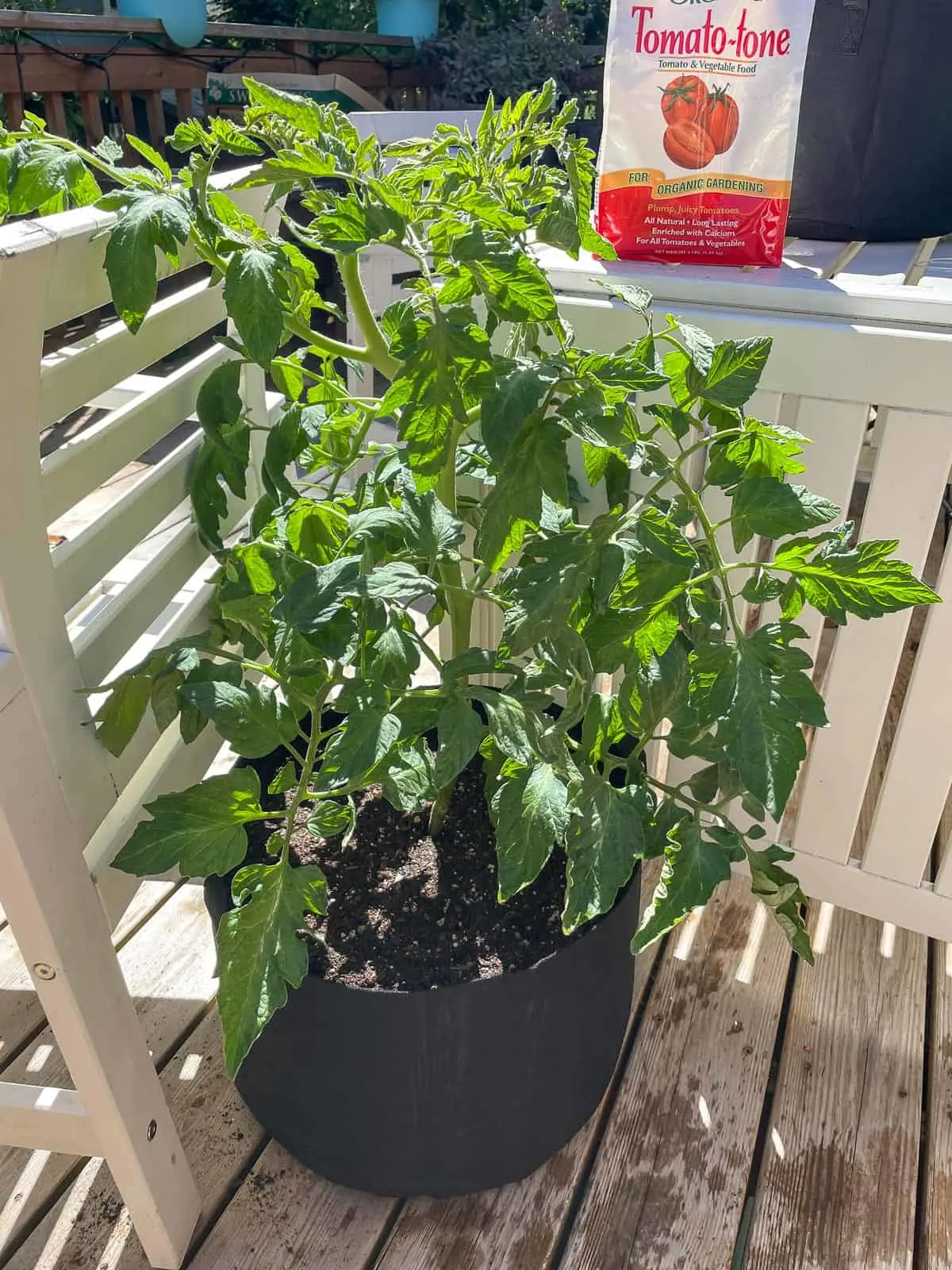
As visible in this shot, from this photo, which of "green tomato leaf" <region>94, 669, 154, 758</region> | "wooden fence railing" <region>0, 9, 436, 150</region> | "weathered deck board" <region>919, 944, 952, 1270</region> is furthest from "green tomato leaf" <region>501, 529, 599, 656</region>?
"wooden fence railing" <region>0, 9, 436, 150</region>

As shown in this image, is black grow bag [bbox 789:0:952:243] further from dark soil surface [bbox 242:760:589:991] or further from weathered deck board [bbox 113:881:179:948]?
weathered deck board [bbox 113:881:179:948]

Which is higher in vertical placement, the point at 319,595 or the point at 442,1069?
the point at 319,595

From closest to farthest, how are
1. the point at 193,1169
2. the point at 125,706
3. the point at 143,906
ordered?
the point at 125,706
the point at 193,1169
the point at 143,906

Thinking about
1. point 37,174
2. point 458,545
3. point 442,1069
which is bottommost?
point 442,1069

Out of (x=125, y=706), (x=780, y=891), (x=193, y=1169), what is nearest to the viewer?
(x=125, y=706)

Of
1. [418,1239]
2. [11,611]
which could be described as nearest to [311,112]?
[11,611]

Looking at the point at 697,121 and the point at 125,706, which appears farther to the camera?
the point at 697,121

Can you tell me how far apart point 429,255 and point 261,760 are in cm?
62

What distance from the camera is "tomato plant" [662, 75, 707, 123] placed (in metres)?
0.95

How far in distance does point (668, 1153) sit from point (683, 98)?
3.73 ft

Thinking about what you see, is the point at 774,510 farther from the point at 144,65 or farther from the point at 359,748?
the point at 144,65

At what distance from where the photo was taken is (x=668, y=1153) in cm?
108

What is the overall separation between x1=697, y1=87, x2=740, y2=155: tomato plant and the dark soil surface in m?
0.73

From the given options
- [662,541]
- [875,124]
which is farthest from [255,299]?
[875,124]
